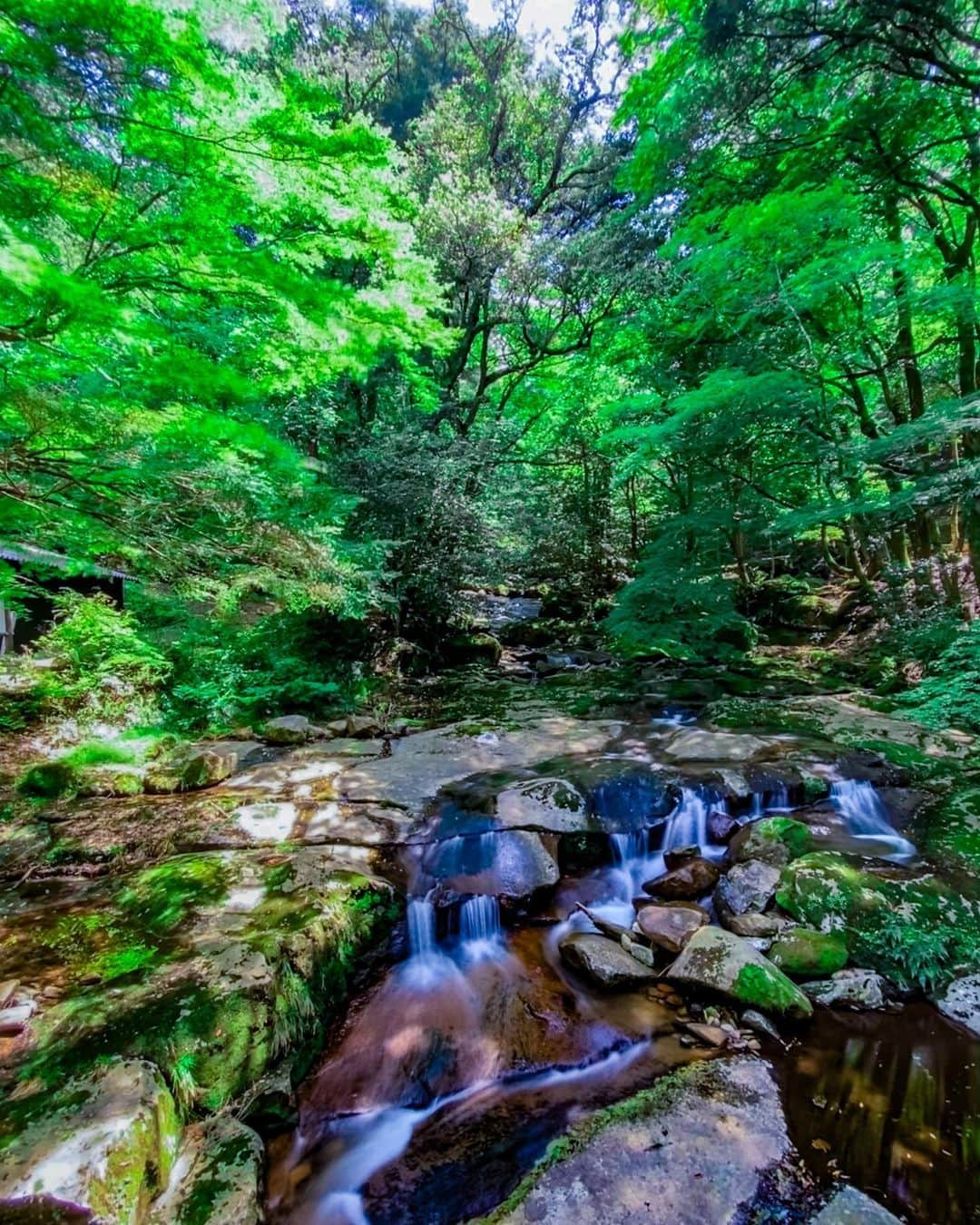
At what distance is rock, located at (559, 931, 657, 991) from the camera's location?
3.99m

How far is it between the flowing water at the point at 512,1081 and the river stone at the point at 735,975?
19 cm

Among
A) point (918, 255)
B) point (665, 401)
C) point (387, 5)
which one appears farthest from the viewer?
point (387, 5)

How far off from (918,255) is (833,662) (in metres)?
6.83

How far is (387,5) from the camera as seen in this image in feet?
55.2

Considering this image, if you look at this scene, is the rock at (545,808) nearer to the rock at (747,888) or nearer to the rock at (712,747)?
the rock at (747,888)

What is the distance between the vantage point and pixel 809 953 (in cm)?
397

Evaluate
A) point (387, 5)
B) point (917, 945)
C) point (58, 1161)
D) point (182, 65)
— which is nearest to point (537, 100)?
point (387, 5)

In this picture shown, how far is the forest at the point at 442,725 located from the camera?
9.21 ft

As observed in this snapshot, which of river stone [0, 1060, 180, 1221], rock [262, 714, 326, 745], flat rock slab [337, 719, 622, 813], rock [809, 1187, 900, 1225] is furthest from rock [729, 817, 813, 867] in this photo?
rock [262, 714, 326, 745]

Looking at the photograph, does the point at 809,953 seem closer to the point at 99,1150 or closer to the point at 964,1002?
the point at 964,1002

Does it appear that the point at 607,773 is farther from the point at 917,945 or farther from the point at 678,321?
the point at 678,321

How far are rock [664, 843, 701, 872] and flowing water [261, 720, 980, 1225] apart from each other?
73cm

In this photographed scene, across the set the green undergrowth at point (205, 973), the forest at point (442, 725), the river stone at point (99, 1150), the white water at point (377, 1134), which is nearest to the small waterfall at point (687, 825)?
the forest at point (442, 725)

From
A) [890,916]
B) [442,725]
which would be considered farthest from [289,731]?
[890,916]
